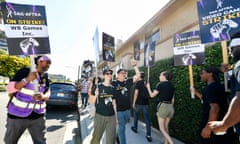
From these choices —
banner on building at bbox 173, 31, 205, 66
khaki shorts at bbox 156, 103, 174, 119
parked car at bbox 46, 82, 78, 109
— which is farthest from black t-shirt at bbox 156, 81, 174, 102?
parked car at bbox 46, 82, 78, 109

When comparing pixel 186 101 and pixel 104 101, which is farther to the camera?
pixel 186 101

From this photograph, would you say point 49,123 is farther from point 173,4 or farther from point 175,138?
point 173,4

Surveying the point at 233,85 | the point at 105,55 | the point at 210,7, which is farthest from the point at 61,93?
the point at 233,85

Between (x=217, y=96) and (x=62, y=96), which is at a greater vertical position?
(x=217, y=96)

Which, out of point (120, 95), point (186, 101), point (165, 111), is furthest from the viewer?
point (186, 101)

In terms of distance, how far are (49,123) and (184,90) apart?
5505 mm

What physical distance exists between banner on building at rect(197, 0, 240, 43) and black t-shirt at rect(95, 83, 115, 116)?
6.74 feet

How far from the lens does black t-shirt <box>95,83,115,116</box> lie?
4.22 meters

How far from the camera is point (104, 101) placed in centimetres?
428

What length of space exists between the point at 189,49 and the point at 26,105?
3257mm

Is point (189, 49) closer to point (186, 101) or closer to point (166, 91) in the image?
point (166, 91)

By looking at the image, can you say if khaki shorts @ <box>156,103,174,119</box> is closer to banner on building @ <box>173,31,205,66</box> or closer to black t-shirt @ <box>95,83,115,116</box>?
banner on building @ <box>173,31,205,66</box>

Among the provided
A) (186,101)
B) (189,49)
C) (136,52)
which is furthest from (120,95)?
(136,52)

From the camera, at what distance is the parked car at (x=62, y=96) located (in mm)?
10875
